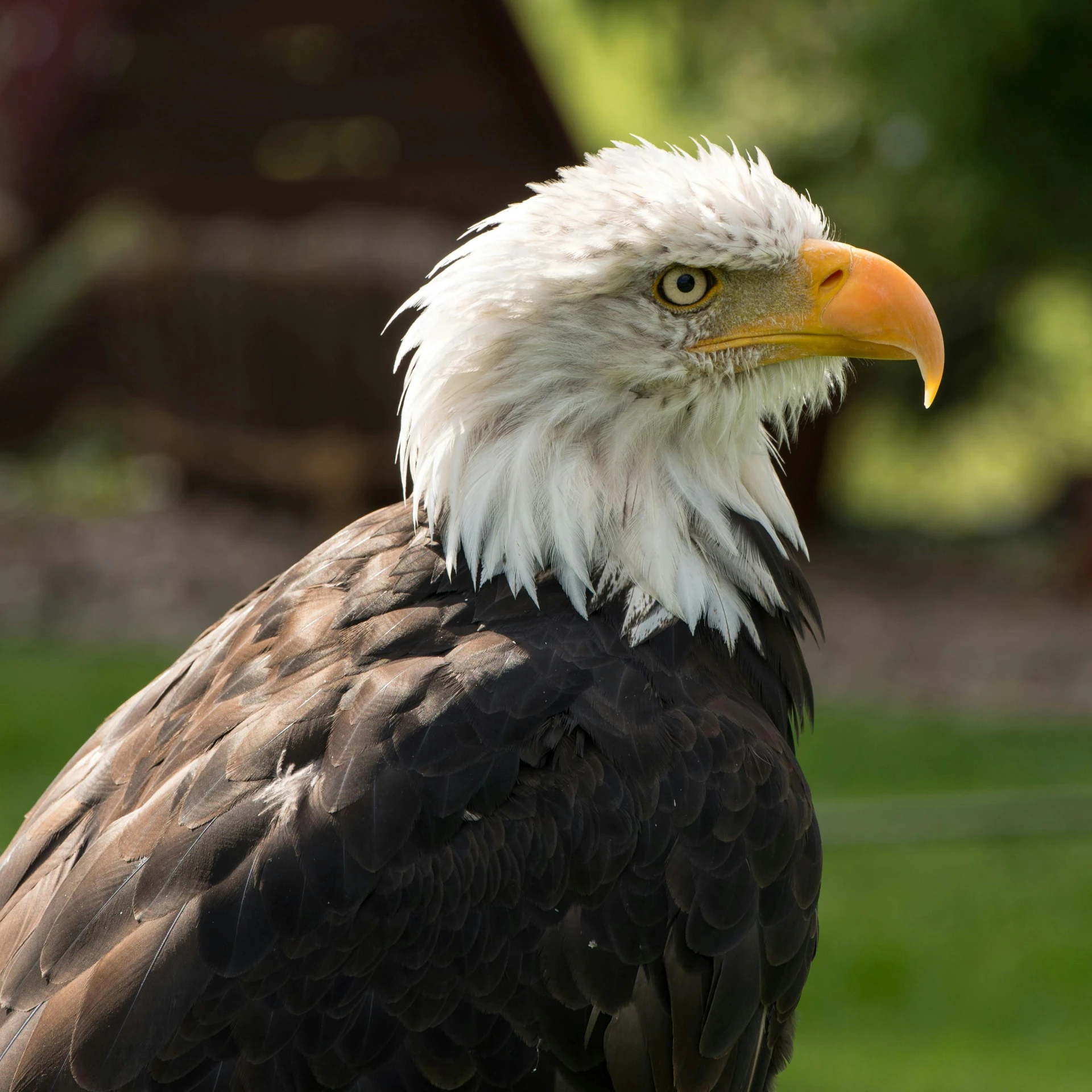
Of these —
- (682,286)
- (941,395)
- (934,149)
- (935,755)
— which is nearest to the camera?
(682,286)

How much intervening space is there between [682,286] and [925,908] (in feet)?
14.6

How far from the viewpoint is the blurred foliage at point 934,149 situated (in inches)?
354

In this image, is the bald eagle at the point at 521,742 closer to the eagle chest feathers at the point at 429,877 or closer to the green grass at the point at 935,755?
the eagle chest feathers at the point at 429,877

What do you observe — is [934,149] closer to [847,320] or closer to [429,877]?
[847,320]

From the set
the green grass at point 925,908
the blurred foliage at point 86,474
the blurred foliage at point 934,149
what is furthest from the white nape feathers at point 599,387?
the blurred foliage at point 86,474

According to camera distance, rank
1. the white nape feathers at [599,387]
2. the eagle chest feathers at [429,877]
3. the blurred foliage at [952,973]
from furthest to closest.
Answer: the blurred foliage at [952,973] < the white nape feathers at [599,387] < the eagle chest feathers at [429,877]

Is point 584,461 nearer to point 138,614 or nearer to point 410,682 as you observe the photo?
point 410,682

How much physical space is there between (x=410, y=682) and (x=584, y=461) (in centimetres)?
59

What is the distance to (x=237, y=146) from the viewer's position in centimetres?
1232

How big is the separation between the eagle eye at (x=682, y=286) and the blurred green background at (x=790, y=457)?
4.02m

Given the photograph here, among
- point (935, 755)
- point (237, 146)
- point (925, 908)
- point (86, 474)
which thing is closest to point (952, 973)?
point (925, 908)

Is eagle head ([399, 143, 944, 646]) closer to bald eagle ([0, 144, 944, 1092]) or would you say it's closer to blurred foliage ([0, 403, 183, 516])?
bald eagle ([0, 144, 944, 1092])

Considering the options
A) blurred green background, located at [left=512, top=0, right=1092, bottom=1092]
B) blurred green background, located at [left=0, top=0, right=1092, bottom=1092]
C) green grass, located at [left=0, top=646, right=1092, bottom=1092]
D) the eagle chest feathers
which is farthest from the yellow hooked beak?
blurred green background, located at [left=0, top=0, right=1092, bottom=1092]

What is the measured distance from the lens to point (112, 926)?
2.64m
